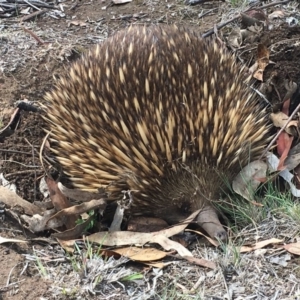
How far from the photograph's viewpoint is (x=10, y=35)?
4070 mm

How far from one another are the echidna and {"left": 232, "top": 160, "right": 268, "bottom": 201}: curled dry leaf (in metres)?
0.04

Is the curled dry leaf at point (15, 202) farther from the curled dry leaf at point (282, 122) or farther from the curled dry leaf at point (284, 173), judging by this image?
the curled dry leaf at point (282, 122)

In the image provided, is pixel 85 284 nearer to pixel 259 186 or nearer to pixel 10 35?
pixel 259 186

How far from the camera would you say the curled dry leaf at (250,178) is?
2670 millimetres

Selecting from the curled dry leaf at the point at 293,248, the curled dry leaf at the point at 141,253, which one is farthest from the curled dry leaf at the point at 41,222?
the curled dry leaf at the point at 293,248

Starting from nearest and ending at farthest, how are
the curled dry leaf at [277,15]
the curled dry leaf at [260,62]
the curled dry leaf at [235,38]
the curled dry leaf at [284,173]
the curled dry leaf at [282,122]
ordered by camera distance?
the curled dry leaf at [284,173] → the curled dry leaf at [282,122] → the curled dry leaf at [260,62] → the curled dry leaf at [235,38] → the curled dry leaf at [277,15]

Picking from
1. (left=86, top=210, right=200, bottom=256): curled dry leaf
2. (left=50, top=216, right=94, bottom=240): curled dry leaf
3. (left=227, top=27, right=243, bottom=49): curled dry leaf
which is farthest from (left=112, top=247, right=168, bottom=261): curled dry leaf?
(left=227, top=27, right=243, bottom=49): curled dry leaf

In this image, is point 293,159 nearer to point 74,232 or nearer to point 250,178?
point 250,178

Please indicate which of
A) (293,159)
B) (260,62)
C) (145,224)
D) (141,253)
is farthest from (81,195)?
(260,62)

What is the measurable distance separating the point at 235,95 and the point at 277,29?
0.93 meters

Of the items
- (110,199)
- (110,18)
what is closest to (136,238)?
(110,199)

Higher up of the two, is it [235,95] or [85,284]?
[235,95]

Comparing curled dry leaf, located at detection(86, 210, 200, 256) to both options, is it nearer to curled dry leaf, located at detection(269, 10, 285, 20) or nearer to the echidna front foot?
the echidna front foot

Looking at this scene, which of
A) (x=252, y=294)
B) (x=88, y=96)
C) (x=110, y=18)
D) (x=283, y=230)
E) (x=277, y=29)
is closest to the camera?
(x=252, y=294)
